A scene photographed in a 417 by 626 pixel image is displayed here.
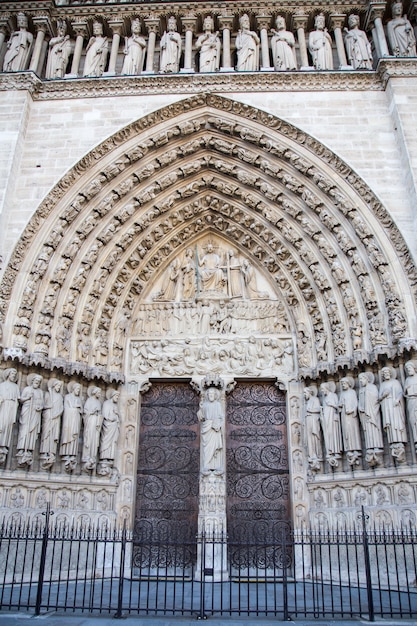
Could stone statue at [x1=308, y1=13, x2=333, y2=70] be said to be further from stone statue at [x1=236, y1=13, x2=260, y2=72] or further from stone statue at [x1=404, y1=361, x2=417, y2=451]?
stone statue at [x1=404, y1=361, x2=417, y2=451]

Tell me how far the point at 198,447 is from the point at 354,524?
2979 mm

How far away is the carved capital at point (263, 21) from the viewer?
10.2 metres

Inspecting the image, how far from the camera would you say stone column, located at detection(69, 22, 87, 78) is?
999cm

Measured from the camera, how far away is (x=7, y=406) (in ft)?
24.5

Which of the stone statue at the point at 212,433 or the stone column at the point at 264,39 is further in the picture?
the stone column at the point at 264,39

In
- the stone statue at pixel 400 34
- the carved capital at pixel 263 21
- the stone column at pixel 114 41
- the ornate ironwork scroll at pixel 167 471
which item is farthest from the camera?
the carved capital at pixel 263 21

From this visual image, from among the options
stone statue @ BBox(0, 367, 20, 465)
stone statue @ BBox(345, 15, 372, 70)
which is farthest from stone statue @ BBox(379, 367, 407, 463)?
stone statue @ BBox(345, 15, 372, 70)

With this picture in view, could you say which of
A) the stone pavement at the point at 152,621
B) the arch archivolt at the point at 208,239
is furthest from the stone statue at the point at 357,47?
the stone pavement at the point at 152,621

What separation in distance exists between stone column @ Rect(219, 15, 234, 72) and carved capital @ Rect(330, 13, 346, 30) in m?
1.97

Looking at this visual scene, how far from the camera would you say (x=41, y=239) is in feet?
28.3

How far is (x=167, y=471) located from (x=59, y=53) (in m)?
8.12

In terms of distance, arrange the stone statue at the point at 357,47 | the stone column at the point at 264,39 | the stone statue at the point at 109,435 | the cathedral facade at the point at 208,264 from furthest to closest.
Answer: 1. the stone column at the point at 264,39
2. the stone statue at the point at 357,47
3. the stone statue at the point at 109,435
4. the cathedral facade at the point at 208,264

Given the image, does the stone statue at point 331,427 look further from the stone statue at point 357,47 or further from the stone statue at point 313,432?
the stone statue at point 357,47

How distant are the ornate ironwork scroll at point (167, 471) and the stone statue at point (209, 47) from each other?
598 centimetres
